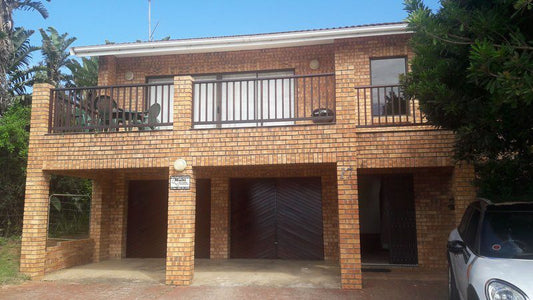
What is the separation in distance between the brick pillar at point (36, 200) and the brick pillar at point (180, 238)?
8.61 feet

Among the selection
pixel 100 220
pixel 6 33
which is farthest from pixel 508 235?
pixel 6 33

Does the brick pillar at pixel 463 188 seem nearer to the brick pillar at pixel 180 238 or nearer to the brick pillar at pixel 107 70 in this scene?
the brick pillar at pixel 180 238

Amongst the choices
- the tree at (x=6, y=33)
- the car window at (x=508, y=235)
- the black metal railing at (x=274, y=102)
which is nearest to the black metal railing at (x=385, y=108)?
the black metal railing at (x=274, y=102)

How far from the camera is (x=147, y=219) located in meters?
10.2

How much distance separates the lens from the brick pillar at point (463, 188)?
700 centimetres

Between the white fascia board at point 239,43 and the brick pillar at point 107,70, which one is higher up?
the white fascia board at point 239,43

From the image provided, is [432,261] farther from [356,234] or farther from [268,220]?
[268,220]

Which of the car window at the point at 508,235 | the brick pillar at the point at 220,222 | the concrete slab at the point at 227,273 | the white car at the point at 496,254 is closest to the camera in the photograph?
the white car at the point at 496,254

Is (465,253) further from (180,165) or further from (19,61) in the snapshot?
(19,61)

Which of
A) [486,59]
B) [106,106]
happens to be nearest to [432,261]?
[486,59]

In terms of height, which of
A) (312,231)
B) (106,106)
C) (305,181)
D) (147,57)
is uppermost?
(147,57)

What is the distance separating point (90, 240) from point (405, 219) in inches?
290

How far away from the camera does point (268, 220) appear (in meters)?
9.90

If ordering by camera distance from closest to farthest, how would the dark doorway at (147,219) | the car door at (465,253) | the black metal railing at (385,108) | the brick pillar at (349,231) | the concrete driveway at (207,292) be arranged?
the car door at (465,253) → the concrete driveway at (207,292) → the brick pillar at (349,231) → the black metal railing at (385,108) → the dark doorway at (147,219)
